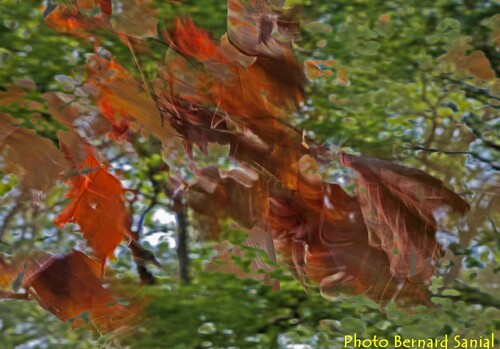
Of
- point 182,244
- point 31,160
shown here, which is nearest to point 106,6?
point 31,160

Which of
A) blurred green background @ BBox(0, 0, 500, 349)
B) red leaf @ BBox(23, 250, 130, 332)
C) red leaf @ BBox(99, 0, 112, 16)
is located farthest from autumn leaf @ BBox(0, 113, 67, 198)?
red leaf @ BBox(99, 0, 112, 16)

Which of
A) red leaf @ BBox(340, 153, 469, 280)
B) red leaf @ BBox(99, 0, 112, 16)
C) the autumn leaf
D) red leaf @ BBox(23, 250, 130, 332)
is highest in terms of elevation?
red leaf @ BBox(99, 0, 112, 16)

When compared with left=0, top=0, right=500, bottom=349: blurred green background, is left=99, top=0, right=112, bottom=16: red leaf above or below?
above

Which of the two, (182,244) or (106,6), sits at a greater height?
(106,6)

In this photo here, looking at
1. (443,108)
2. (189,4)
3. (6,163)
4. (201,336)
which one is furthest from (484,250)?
(6,163)

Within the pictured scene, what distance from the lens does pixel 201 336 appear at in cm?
103

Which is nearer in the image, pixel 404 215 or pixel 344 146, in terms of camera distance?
pixel 404 215

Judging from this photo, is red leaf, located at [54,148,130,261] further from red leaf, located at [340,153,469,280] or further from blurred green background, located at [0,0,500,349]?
red leaf, located at [340,153,469,280]

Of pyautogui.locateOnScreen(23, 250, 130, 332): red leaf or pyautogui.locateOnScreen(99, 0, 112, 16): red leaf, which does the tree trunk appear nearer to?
pyautogui.locateOnScreen(23, 250, 130, 332): red leaf

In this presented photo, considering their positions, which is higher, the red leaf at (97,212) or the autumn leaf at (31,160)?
the autumn leaf at (31,160)

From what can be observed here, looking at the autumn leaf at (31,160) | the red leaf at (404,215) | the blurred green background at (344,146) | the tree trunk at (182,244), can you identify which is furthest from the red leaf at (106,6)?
the red leaf at (404,215)

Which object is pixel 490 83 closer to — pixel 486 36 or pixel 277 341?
pixel 486 36

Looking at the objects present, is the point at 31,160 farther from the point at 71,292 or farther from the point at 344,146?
the point at 344,146

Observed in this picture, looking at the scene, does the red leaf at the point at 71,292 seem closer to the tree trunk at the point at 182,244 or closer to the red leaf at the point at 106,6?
the tree trunk at the point at 182,244
